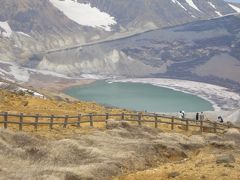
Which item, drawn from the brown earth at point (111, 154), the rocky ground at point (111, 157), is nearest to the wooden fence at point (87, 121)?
the brown earth at point (111, 154)

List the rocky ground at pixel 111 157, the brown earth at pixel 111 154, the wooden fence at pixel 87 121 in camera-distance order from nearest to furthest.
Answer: the rocky ground at pixel 111 157 → the brown earth at pixel 111 154 → the wooden fence at pixel 87 121

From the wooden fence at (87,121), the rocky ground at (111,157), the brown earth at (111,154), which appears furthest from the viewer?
the wooden fence at (87,121)

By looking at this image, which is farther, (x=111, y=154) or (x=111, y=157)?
(x=111, y=154)

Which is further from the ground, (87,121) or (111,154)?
(87,121)

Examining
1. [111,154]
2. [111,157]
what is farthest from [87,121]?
[111,157]

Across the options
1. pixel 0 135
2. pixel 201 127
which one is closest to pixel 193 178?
pixel 0 135

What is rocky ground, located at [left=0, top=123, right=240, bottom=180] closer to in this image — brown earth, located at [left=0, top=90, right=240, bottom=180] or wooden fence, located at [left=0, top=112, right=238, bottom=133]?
brown earth, located at [left=0, top=90, right=240, bottom=180]

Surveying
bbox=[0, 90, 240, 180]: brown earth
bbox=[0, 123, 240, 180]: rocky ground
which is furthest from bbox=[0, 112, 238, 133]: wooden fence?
bbox=[0, 123, 240, 180]: rocky ground

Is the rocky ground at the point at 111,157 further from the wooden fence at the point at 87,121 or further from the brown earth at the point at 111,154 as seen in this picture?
the wooden fence at the point at 87,121

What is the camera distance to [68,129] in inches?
1389

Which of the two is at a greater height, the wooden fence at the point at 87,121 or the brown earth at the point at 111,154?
the wooden fence at the point at 87,121

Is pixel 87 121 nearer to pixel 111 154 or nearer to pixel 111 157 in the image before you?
pixel 111 154

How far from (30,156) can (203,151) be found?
13715 mm

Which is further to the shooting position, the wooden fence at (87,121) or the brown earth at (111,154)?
the wooden fence at (87,121)
